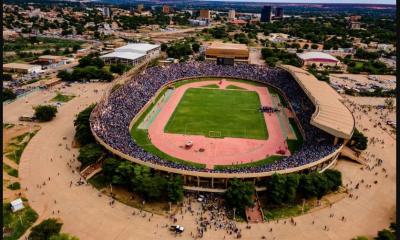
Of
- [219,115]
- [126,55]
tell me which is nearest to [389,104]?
[219,115]

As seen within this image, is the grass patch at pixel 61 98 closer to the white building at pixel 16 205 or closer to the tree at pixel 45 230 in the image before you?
the white building at pixel 16 205

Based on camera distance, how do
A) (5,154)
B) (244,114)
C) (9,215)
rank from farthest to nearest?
(244,114) → (5,154) → (9,215)

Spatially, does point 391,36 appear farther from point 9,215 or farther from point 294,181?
point 9,215

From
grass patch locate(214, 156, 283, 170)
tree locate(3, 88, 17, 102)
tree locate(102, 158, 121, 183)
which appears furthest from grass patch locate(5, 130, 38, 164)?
grass patch locate(214, 156, 283, 170)

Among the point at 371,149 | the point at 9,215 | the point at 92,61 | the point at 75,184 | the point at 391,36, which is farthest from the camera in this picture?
the point at 391,36

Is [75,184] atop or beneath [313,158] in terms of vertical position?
beneath

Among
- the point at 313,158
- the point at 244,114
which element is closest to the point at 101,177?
the point at 313,158

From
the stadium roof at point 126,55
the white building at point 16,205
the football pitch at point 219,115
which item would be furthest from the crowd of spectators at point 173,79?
the stadium roof at point 126,55
